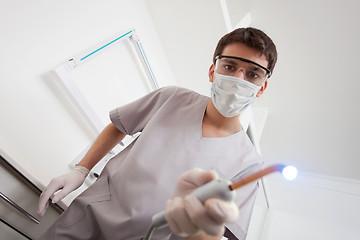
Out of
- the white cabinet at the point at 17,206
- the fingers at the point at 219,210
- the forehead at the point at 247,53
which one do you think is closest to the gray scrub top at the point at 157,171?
the white cabinet at the point at 17,206

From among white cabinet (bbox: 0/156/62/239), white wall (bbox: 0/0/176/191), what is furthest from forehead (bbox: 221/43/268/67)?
white cabinet (bbox: 0/156/62/239)

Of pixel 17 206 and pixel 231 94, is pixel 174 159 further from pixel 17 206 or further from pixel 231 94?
pixel 17 206

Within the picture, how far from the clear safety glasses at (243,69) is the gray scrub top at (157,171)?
175 millimetres

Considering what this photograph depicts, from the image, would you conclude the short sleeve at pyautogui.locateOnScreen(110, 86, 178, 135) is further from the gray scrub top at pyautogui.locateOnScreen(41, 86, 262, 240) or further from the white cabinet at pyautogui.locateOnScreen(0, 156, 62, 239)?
the white cabinet at pyautogui.locateOnScreen(0, 156, 62, 239)

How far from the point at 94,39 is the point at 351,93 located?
202 centimetres

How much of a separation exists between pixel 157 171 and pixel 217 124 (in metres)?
0.32

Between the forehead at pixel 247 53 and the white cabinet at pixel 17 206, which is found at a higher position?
the forehead at pixel 247 53

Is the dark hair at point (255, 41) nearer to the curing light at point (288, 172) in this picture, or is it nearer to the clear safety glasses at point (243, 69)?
the clear safety glasses at point (243, 69)

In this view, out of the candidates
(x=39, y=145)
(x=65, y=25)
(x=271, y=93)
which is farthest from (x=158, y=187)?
(x=271, y=93)

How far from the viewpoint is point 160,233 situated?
71cm

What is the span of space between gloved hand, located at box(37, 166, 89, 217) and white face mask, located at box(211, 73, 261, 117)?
2.10 feet

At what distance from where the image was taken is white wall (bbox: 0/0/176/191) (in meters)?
0.73

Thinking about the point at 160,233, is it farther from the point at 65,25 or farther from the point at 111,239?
the point at 65,25

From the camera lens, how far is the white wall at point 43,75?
0.73 m
